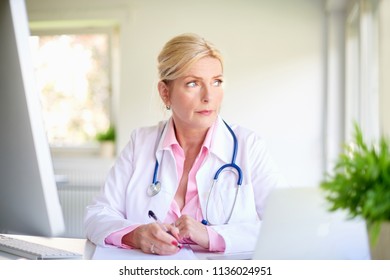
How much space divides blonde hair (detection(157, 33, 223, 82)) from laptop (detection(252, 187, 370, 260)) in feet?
1.82

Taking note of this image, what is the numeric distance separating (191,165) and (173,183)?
6cm

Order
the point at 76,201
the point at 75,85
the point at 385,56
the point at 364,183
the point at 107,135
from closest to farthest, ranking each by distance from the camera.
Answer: the point at 364,183 < the point at 385,56 < the point at 76,201 < the point at 107,135 < the point at 75,85

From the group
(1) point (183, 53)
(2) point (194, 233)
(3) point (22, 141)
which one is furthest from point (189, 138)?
(3) point (22, 141)

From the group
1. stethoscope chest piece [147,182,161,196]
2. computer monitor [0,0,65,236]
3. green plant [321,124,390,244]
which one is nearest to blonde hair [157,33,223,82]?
stethoscope chest piece [147,182,161,196]

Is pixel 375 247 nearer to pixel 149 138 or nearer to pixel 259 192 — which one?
→ pixel 259 192

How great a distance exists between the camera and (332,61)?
3092mm

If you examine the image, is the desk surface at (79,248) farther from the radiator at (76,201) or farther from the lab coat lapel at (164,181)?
the radiator at (76,201)

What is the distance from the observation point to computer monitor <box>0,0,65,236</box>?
76 cm

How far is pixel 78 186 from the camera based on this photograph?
10.7 ft

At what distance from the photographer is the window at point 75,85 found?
134 inches

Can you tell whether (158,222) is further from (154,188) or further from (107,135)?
(107,135)

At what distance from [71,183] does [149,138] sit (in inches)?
82.4

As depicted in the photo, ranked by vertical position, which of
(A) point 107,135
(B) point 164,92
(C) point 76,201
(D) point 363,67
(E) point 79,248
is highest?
(B) point 164,92

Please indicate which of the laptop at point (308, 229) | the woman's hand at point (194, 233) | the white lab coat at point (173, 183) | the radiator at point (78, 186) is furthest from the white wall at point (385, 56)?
the radiator at point (78, 186)
